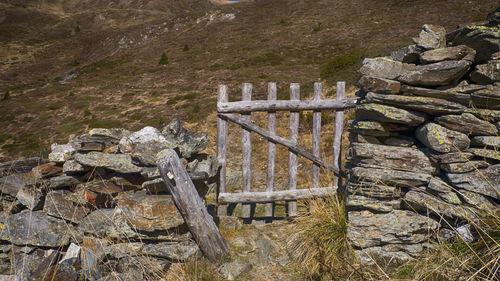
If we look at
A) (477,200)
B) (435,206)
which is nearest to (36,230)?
(435,206)

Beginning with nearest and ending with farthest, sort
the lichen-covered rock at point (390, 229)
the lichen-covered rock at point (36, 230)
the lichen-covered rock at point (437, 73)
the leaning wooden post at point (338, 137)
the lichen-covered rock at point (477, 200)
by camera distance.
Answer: the lichen-covered rock at point (477, 200)
the lichen-covered rock at point (437, 73)
the lichen-covered rock at point (390, 229)
the lichen-covered rock at point (36, 230)
the leaning wooden post at point (338, 137)

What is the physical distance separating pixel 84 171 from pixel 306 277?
3.93 m

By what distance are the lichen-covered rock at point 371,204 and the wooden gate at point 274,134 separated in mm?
1145

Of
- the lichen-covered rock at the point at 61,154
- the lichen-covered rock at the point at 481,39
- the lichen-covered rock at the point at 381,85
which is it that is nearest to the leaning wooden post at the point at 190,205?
the lichen-covered rock at the point at 61,154

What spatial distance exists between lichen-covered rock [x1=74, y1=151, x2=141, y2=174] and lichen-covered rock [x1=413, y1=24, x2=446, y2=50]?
14.4 ft

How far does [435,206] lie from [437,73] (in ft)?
5.08

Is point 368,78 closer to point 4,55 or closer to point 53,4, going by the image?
point 4,55

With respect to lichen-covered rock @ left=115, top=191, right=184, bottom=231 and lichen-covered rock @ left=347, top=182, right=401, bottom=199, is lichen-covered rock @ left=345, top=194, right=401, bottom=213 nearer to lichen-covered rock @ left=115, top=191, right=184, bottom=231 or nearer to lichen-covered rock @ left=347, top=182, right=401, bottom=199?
lichen-covered rock @ left=347, top=182, right=401, bottom=199

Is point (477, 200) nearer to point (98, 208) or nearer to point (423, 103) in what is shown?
point (423, 103)

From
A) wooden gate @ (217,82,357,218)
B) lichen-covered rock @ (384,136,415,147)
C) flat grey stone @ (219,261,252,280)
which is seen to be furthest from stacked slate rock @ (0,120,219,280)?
lichen-covered rock @ (384,136,415,147)

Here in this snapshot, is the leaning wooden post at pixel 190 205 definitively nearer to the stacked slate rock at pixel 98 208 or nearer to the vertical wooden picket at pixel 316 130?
the stacked slate rock at pixel 98 208

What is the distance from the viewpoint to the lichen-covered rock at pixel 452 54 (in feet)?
10.4

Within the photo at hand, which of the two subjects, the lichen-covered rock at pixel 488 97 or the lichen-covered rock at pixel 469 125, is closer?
the lichen-covered rock at pixel 488 97

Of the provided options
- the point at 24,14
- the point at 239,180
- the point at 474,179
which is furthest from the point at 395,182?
the point at 24,14
